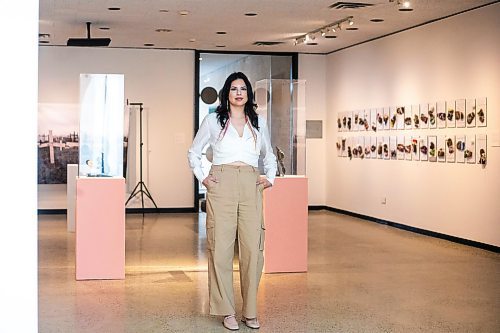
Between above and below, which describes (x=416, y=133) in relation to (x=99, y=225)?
above

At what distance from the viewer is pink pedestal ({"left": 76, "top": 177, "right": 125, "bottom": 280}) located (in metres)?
8.13

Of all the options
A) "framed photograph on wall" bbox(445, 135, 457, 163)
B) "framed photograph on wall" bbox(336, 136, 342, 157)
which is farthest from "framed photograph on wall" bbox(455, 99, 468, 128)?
"framed photograph on wall" bbox(336, 136, 342, 157)

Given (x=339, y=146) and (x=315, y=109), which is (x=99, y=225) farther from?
(x=315, y=109)

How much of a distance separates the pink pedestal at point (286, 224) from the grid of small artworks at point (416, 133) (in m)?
3.24

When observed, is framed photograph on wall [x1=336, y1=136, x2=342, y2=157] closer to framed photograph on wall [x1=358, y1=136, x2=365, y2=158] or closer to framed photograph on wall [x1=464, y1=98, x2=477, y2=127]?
framed photograph on wall [x1=358, y1=136, x2=365, y2=158]

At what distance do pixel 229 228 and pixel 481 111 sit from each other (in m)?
5.81

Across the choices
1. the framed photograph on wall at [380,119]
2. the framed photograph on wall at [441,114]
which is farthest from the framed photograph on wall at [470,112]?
the framed photograph on wall at [380,119]

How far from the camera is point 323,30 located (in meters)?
12.9

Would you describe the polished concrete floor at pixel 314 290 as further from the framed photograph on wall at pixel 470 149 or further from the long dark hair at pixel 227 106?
the long dark hair at pixel 227 106

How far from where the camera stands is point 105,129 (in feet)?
27.5

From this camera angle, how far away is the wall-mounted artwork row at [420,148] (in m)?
10.9

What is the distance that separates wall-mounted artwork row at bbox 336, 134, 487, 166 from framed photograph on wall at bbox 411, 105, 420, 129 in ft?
0.61

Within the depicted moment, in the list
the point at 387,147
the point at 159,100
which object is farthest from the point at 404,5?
the point at 159,100
